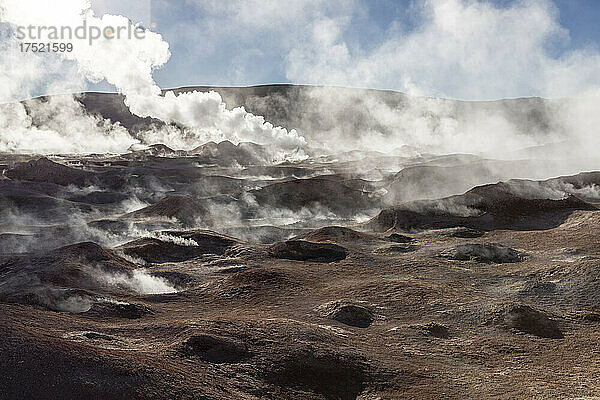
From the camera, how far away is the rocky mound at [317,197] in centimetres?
5212

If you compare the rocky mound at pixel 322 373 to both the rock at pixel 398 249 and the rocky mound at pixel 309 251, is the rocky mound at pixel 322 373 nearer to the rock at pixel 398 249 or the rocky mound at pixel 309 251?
the rocky mound at pixel 309 251

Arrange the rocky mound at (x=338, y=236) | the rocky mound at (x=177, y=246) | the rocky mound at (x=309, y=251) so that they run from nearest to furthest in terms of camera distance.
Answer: the rocky mound at (x=309, y=251), the rocky mound at (x=177, y=246), the rocky mound at (x=338, y=236)

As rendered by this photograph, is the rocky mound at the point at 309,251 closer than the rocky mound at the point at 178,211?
Yes

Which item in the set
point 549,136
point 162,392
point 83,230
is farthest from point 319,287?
point 549,136

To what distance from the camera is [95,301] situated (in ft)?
67.3

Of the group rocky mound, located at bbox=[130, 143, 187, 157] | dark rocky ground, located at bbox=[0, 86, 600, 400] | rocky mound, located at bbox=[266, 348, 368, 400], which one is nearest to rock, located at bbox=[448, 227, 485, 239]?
dark rocky ground, located at bbox=[0, 86, 600, 400]

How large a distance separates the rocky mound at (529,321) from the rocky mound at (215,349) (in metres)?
9.05

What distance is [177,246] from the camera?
3297cm

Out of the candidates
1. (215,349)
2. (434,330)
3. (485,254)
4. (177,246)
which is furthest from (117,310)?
(485,254)

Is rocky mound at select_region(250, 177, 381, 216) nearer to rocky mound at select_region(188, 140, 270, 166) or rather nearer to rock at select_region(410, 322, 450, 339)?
rock at select_region(410, 322, 450, 339)

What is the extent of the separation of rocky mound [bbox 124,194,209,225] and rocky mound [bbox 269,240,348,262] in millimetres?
14869

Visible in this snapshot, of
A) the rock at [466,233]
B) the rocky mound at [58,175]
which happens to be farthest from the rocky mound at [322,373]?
the rocky mound at [58,175]

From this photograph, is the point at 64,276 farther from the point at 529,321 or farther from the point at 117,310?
the point at 529,321

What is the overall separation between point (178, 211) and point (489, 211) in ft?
78.0
